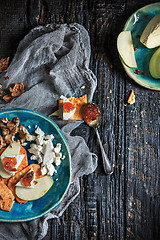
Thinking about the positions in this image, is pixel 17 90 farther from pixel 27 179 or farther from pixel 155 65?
pixel 155 65

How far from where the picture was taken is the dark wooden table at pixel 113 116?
1.49m

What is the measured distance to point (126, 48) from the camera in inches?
57.5

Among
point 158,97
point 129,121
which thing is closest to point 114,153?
point 129,121

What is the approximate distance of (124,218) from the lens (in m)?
1.49

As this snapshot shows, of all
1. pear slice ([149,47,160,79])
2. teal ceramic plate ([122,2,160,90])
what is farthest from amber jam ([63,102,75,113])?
pear slice ([149,47,160,79])

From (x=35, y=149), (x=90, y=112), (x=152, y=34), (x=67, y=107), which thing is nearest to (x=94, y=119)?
(x=90, y=112)

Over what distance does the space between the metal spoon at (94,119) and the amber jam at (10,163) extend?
0.51 metres

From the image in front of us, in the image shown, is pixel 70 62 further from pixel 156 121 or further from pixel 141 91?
pixel 156 121

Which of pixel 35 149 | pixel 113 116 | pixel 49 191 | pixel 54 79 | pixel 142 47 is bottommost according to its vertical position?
pixel 49 191

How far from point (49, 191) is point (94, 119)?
0.53m

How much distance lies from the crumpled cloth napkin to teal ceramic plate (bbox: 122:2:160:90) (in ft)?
0.92

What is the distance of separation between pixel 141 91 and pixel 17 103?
818mm

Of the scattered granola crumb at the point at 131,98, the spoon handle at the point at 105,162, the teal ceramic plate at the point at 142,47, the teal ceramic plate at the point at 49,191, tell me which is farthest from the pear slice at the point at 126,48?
the teal ceramic plate at the point at 49,191

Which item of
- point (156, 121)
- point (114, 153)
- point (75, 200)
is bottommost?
point (75, 200)
